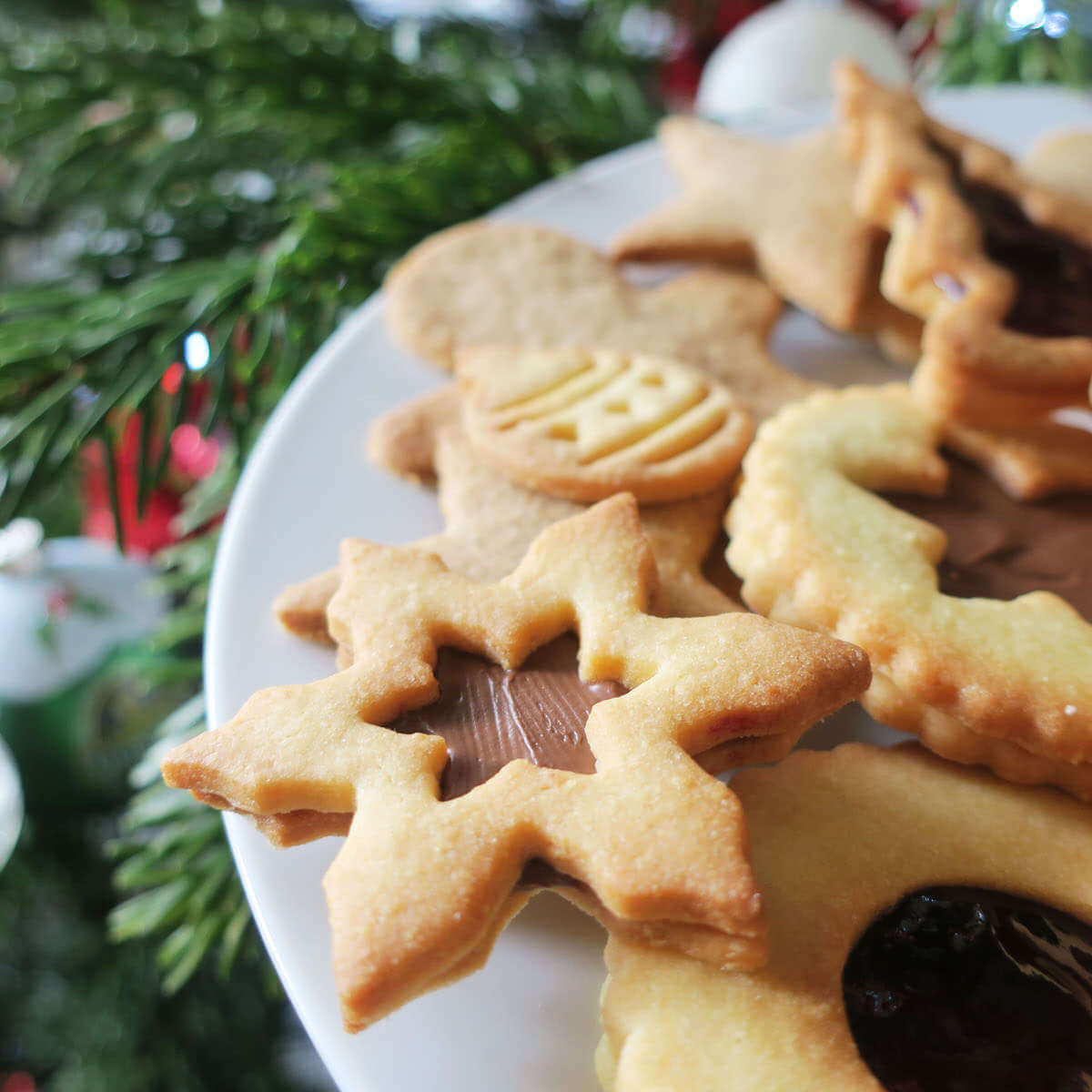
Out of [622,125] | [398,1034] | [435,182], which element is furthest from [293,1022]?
[622,125]

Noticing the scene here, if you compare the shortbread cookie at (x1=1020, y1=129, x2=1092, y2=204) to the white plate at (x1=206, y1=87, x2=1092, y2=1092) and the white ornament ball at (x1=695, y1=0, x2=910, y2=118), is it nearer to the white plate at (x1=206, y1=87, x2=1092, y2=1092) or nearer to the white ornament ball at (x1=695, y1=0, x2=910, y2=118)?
the white plate at (x1=206, y1=87, x2=1092, y2=1092)

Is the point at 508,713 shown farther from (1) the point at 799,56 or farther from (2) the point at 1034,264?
(1) the point at 799,56

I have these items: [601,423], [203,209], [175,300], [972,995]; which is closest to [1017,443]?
[601,423]

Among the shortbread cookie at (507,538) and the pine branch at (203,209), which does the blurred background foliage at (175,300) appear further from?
the shortbread cookie at (507,538)

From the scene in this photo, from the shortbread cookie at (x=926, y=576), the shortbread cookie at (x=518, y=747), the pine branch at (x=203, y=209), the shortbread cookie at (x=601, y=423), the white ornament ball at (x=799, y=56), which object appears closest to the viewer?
the shortbread cookie at (x=518, y=747)

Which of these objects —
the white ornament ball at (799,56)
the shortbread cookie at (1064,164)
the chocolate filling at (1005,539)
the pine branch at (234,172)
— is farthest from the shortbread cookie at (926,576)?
the white ornament ball at (799,56)

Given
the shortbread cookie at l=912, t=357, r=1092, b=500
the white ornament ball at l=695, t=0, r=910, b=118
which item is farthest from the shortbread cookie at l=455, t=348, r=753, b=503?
the white ornament ball at l=695, t=0, r=910, b=118
